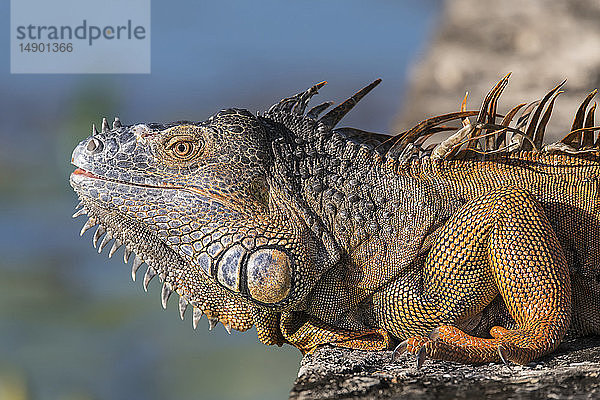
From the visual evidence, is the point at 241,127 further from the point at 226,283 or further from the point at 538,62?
the point at 538,62

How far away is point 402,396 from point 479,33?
7795 mm

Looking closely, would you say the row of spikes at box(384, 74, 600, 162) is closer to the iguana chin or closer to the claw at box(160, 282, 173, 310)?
the iguana chin

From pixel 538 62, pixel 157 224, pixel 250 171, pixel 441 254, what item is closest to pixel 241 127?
pixel 250 171

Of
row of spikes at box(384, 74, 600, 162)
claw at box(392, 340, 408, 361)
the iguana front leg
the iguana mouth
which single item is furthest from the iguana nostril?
claw at box(392, 340, 408, 361)

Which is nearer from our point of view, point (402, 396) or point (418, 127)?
point (402, 396)

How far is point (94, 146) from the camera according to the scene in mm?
4223

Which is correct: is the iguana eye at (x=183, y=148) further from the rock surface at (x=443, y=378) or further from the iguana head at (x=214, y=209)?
the rock surface at (x=443, y=378)

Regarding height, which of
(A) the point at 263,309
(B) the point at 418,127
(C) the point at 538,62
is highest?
(C) the point at 538,62

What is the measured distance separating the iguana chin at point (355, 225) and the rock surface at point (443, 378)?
0.42 ft

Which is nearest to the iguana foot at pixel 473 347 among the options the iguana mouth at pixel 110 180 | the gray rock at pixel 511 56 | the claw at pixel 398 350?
the claw at pixel 398 350

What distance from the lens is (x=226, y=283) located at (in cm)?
391

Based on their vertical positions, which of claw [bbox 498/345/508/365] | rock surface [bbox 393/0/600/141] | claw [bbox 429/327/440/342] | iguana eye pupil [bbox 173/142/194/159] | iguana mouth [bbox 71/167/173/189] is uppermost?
rock surface [bbox 393/0/600/141]

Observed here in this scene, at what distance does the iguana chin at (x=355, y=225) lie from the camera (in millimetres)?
3873

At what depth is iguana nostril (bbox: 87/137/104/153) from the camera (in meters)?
4.21
